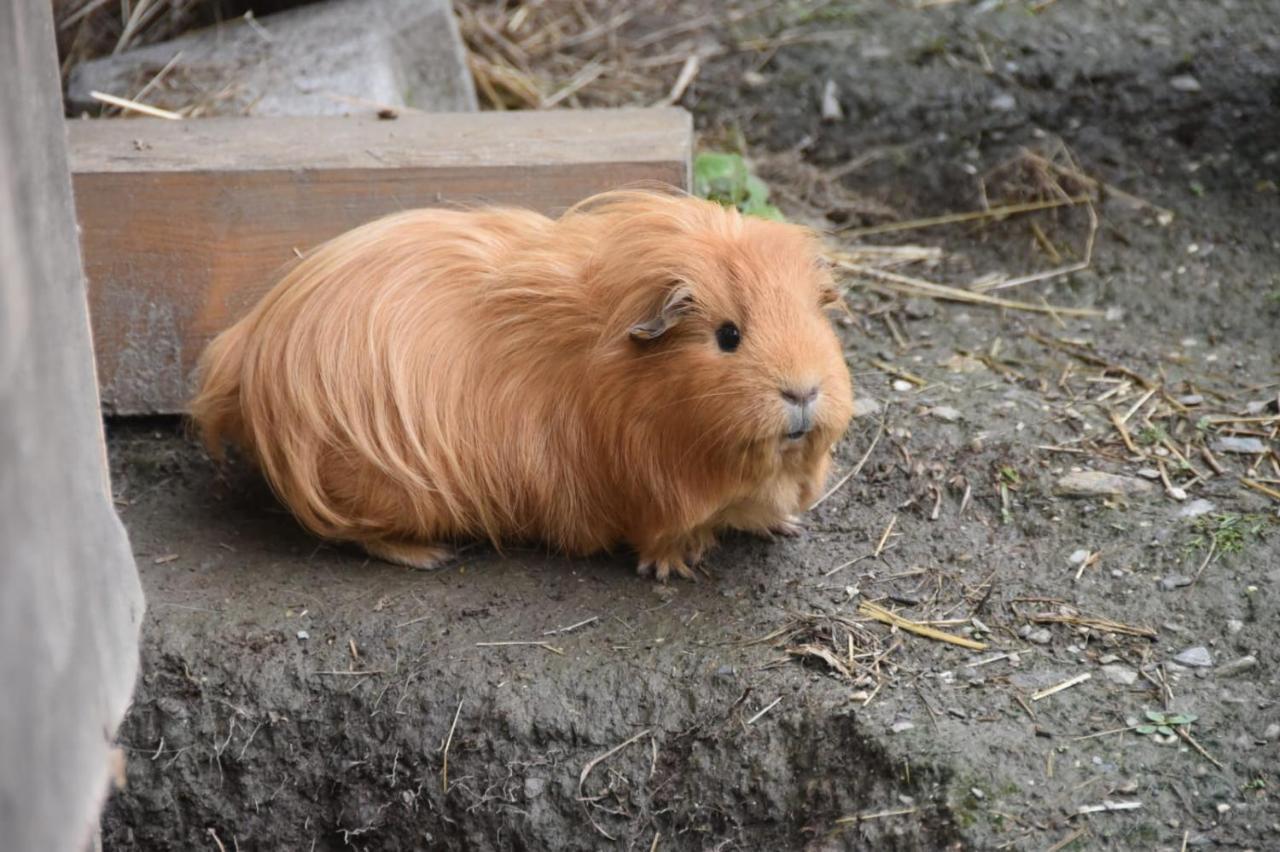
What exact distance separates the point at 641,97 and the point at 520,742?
355 centimetres

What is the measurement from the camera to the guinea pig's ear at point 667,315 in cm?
296

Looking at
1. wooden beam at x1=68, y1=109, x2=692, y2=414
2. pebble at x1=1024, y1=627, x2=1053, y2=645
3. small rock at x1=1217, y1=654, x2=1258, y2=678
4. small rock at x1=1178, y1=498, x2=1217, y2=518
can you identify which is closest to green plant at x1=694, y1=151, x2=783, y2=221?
wooden beam at x1=68, y1=109, x2=692, y2=414

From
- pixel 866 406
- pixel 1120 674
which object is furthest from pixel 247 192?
pixel 1120 674

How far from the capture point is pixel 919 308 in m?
4.59

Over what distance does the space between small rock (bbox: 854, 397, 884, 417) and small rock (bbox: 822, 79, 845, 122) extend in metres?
2.04

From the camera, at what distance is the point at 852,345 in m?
4.37

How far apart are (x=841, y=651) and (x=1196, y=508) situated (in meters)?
1.09

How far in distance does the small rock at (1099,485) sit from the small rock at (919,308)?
103cm

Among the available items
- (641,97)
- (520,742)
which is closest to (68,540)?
(520,742)

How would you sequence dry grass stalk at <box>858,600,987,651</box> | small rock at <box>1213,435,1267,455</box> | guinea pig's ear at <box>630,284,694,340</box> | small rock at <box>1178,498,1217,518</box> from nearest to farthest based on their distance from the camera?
1. guinea pig's ear at <box>630,284,694,340</box>
2. dry grass stalk at <box>858,600,987,651</box>
3. small rock at <box>1178,498,1217,518</box>
4. small rock at <box>1213,435,1267,455</box>

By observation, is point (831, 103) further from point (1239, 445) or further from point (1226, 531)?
point (1226, 531)

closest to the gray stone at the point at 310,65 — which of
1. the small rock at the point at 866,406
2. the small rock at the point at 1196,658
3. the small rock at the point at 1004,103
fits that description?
the small rock at the point at 866,406

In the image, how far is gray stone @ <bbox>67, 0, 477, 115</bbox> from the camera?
4.57m

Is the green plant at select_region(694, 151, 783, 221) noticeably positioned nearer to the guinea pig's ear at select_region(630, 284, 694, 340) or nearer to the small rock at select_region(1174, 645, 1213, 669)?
the guinea pig's ear at select_region(630, 284, 694, 340)
